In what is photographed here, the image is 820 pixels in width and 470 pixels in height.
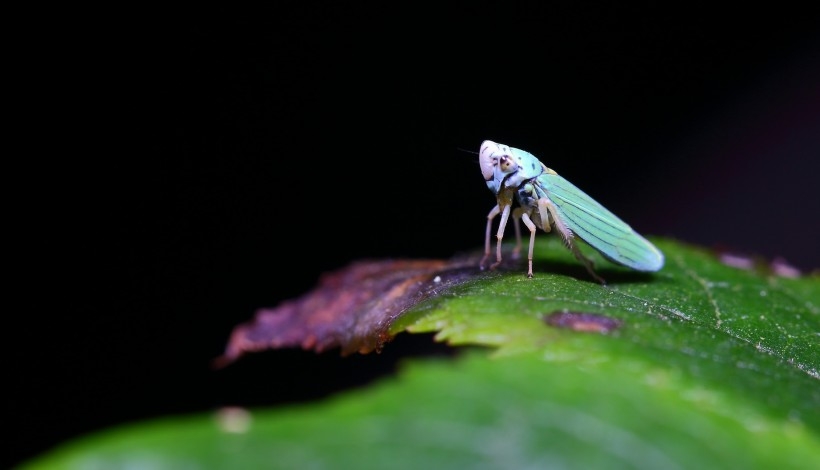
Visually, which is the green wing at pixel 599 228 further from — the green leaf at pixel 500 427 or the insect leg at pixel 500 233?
the green leaf at pixel 500 427

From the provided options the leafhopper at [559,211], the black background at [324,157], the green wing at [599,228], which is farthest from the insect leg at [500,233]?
the black background at [324,157]

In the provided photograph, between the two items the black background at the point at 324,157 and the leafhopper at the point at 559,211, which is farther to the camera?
the black background at the point at 324,157

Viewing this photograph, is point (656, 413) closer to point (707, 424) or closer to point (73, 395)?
point (707, 424)

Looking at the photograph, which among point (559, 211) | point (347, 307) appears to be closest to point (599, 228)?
point (559, 211)

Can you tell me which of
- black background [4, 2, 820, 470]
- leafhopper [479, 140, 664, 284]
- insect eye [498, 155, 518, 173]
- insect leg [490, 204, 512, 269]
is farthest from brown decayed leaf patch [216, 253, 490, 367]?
black background [4, 2, 820, 470]

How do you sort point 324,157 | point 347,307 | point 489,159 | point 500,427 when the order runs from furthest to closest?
point 324,157
point 489,159
point 347,307
point 500,427

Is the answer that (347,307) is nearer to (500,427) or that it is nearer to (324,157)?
(500,427)
